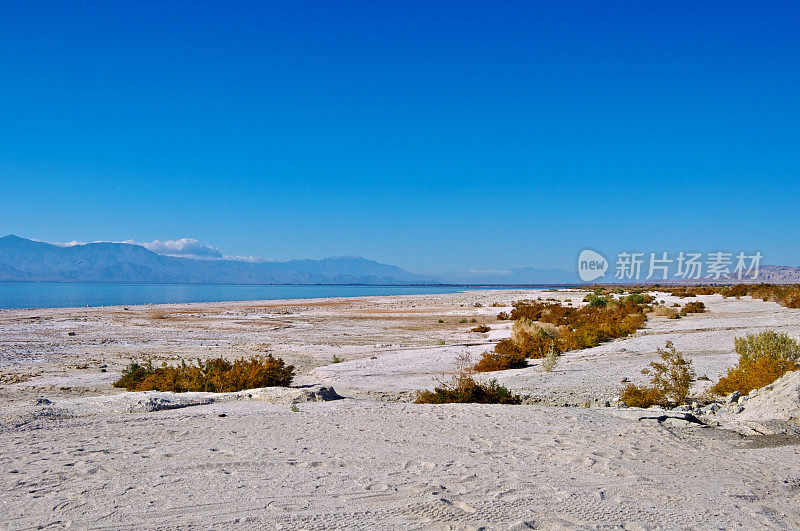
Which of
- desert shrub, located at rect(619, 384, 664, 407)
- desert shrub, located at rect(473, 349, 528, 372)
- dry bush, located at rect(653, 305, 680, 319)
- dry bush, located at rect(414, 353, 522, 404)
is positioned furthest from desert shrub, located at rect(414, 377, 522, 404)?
dry bush, located at rect(653, 305, 680, 319)

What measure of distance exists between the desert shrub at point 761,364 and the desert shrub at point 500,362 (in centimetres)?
592

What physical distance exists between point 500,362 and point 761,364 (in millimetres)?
7070

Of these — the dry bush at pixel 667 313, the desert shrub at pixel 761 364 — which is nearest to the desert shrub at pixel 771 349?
the desert shrub at pixel 761 364

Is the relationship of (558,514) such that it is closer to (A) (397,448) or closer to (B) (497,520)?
(B) (497,520)

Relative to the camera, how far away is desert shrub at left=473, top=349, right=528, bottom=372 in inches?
643

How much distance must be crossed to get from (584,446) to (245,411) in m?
5.52

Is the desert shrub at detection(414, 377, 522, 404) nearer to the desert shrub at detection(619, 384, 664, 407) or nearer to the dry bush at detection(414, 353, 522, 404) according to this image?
the dry bush at detection(414, 353, 522, 404)

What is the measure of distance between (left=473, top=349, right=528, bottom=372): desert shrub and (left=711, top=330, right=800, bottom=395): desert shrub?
5.92 m

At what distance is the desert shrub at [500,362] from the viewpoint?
A: 16.3 m

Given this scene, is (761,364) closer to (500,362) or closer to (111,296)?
(500,362)

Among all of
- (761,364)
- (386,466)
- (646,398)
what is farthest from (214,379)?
(761,364)

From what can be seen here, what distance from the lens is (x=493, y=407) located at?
380 inches

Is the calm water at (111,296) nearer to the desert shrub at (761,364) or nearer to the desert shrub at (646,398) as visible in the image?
the desert shrub at (646,398)

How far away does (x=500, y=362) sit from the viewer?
53.8ft
